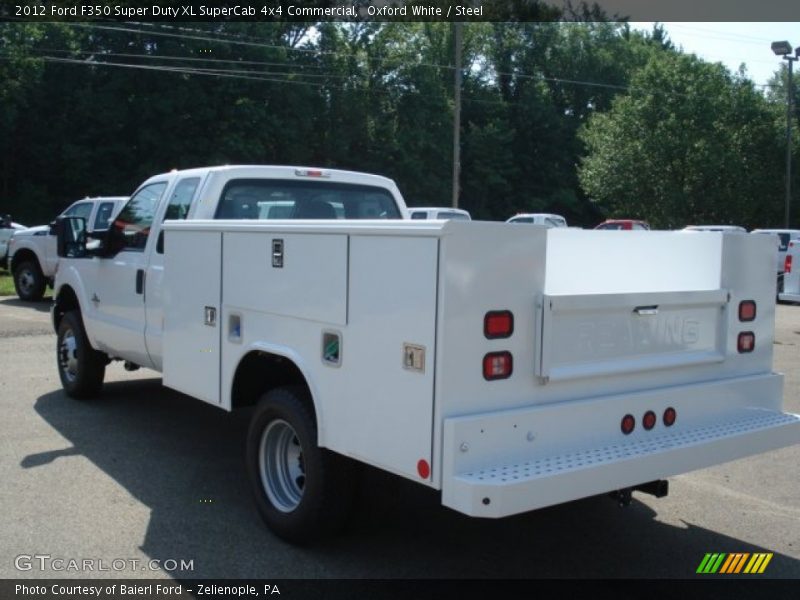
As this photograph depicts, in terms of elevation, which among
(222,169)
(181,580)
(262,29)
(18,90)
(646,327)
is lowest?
(181,580)

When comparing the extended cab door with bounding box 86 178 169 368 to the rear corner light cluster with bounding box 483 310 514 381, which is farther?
the extended cab door with bounding box 86 178 169 368

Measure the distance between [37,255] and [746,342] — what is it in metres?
16.2

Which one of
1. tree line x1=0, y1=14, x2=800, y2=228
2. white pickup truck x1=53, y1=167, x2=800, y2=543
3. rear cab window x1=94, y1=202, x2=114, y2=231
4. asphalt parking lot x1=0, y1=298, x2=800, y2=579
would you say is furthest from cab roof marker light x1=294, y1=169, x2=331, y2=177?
tree line x1=0, y1=14, x2=800, y2=228

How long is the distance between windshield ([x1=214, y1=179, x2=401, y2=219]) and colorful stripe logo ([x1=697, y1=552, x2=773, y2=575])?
3566 millimetres

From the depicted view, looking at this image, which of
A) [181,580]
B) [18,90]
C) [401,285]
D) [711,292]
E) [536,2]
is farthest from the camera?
[536,2]

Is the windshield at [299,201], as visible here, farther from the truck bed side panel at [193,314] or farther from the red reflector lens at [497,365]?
the red reflector lens at [497,365]

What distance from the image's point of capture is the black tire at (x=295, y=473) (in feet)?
14.9

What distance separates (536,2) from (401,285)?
2630 inches

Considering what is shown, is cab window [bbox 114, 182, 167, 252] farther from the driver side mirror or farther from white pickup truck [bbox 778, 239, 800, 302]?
white pickup truck [bbox 778, 239, 800, 302]

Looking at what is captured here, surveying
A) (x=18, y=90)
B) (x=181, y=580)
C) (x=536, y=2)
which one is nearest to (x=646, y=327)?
(x=181, y=580)

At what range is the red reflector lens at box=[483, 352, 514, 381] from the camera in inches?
151

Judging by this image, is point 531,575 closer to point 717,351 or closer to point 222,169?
point 717,351

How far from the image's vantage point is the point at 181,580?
4449 mm

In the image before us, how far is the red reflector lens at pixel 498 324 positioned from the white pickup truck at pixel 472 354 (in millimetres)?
11
